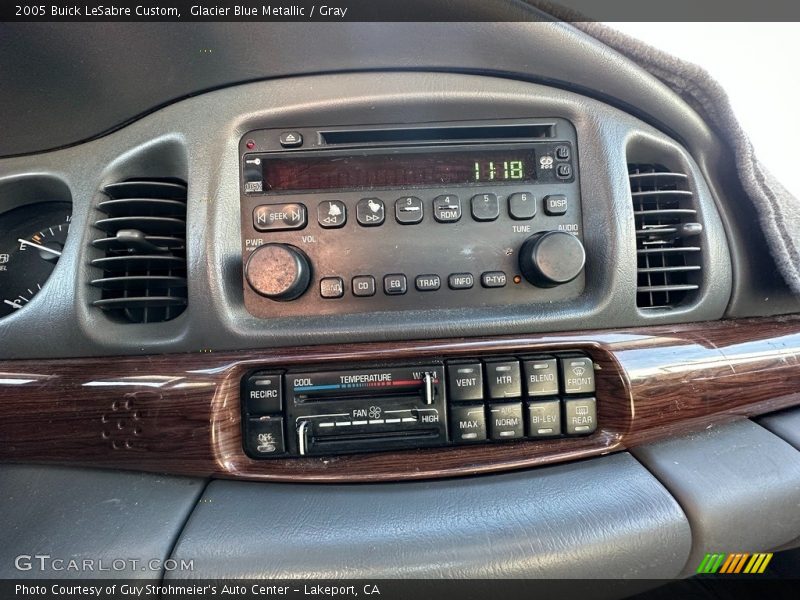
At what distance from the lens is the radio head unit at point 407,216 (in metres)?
0.90

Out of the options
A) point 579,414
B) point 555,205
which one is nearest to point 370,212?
point 555,205

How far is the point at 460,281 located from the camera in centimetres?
90

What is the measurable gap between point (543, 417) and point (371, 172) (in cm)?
62

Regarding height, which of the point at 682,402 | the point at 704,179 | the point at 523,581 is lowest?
the point at 523,581

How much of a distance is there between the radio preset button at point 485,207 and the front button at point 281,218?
0.36 m

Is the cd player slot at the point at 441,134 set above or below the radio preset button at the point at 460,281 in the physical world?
above

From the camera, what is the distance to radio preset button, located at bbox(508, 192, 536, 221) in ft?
3.00

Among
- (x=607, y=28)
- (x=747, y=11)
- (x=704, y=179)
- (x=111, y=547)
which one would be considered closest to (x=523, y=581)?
(x=111, y=547)

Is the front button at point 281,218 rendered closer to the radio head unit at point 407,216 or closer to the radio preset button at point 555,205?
the radio head unit at point 407,216

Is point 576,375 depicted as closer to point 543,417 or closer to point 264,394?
point 543,417

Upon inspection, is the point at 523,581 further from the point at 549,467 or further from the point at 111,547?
the point at 111,547

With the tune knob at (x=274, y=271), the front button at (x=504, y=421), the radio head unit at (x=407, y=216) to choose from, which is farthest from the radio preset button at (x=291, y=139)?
the front button at (x=504, y=421)

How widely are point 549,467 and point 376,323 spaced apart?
1.50ft

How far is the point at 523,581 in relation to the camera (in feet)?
2.45
